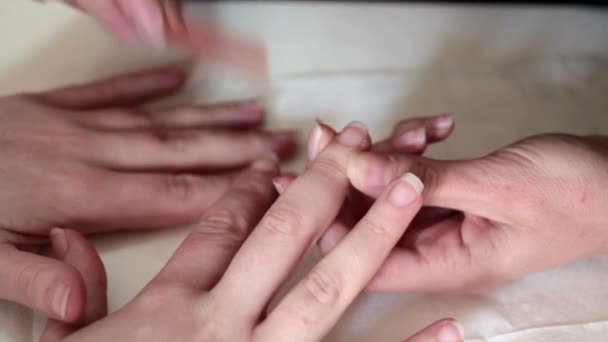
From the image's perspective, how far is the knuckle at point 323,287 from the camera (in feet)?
1.57

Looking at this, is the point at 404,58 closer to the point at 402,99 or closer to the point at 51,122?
the point at 402,99

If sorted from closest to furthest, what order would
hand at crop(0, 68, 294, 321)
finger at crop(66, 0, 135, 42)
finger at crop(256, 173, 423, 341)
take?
finger at crop(256, 173, 423, 341) < hand at crop(0, 68, 294, 321) < finger at crop(66, 0, 135, 42)

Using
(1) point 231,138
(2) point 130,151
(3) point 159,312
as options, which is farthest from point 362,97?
(3) point 159,312

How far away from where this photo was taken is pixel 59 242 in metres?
0.56

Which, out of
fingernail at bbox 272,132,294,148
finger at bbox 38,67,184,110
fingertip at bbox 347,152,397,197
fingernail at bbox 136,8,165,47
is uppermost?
fingernail at bbox 136,8,165,47

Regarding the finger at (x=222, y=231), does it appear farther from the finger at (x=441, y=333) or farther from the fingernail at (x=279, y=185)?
the finger at (x=441, y=333)

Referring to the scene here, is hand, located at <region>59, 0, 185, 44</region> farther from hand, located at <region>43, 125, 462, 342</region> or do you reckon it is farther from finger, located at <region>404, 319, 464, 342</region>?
finger, located at <region>404, 319, 464, 342</region>

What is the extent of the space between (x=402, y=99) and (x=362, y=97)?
0.05 metres

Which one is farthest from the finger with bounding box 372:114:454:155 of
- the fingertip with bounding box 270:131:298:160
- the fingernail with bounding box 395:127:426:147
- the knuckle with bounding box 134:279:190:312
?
the knuckle with bounding box 134:279:190:312

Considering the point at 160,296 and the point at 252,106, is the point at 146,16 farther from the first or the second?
the point at 160,296

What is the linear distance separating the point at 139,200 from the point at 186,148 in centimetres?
9

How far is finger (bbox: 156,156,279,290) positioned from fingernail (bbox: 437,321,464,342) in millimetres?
166

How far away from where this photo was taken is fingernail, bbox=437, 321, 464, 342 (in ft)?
1.59

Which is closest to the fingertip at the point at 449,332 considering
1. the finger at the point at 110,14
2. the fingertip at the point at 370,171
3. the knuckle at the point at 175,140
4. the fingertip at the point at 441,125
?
the fingertip at the point at 370,171
